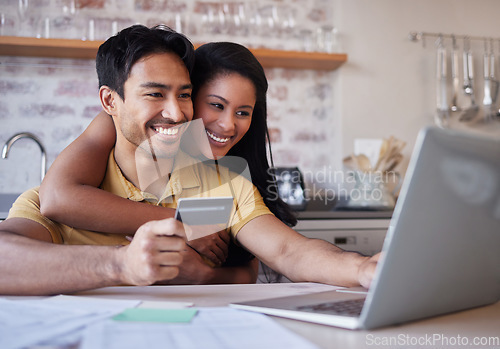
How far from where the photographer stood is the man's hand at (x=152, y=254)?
2.41 ft

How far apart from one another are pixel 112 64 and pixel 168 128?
23 centimetres

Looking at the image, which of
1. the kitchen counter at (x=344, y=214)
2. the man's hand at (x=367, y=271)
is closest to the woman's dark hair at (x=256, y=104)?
the man's hand at (x=367, y=271)

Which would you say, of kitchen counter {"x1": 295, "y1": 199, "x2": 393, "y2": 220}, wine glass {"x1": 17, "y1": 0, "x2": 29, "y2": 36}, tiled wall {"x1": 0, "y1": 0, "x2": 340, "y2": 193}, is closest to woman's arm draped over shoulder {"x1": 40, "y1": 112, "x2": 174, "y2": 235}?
kitchen counter {"x1": 295, "y1": 199, "x2": 393, "y2": 220}

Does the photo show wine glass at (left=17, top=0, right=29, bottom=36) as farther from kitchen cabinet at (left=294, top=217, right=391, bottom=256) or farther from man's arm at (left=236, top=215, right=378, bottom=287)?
man's arm at (left=236, top=215, right=378, bottom=287)

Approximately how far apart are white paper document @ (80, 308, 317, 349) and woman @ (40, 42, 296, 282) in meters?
0.58

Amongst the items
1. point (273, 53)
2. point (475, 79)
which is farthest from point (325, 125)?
point (475, 79)

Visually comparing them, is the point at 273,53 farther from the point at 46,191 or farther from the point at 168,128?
the point at 46,191

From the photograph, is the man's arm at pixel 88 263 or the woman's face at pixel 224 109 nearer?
the man's arm at pixel 88 263

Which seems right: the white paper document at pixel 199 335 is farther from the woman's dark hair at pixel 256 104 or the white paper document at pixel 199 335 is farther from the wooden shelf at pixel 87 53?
the wooden shelf at pixel 87 53

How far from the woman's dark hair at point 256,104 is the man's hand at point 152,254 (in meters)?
0.77

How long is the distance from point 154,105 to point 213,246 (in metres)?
0.39

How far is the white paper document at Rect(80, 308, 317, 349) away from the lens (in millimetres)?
522

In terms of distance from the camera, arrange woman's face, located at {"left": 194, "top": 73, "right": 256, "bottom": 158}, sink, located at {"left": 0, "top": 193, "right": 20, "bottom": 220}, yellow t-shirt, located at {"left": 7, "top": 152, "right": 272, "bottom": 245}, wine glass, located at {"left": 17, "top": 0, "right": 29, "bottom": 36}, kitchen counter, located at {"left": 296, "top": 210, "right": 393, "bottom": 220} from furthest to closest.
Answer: wine glass, located at {"left": 17, "top": 0, "right": 29, "bottom": 36} → kitchen counter, located at {"left": 296, "top": 210, "right": 393, "bottom": 220} → sink, located at {"left": 0, "top": 193, "right": 20, "bottom": 220} → woman's face, located at {"left": 194, "top": 73, "right": 256, "bottom": 158} → yellow t-shirt, located at {"left": 7, "top": 152, "right": 272, "bottom": 245}

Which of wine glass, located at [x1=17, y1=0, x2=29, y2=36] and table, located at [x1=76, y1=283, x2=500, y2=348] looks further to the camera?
wine glass, located at [x1=17, y1=0, x2=29, y2=36]
